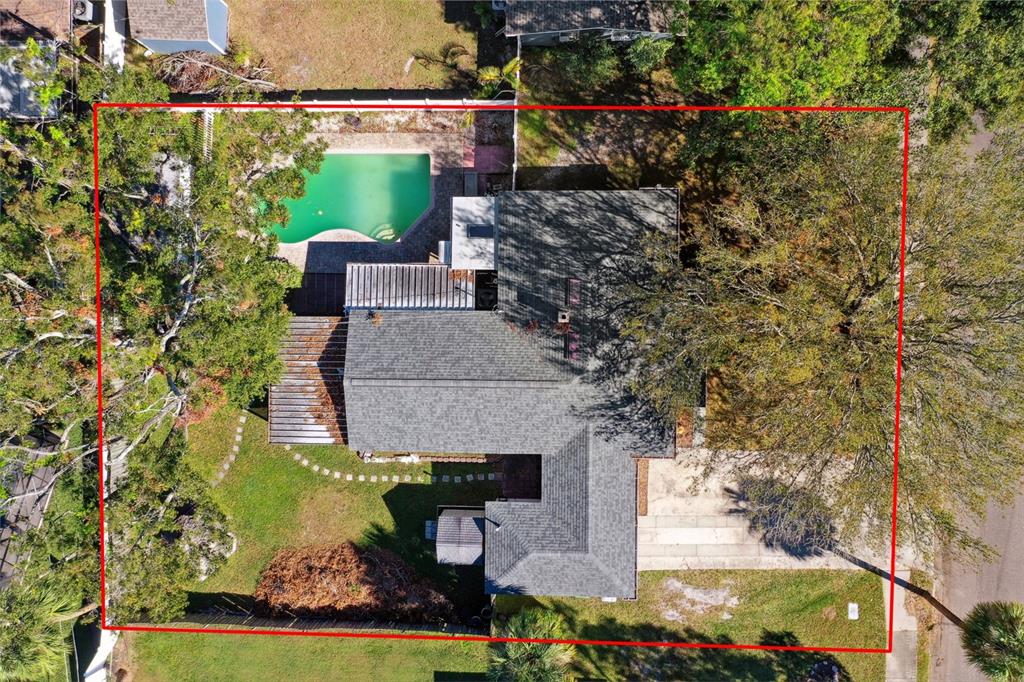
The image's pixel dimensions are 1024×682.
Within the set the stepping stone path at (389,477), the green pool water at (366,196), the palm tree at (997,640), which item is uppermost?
the green pool water at (366,196)

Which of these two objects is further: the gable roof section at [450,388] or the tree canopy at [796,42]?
the gable roof section at [450,388]

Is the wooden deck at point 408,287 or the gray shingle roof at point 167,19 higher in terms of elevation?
the gray shingle roof at point 167,19

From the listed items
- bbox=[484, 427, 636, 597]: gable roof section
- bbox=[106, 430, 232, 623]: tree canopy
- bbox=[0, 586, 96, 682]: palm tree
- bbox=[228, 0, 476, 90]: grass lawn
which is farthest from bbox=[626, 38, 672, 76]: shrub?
bbox=[0, 586, 96, 682]: palm tree

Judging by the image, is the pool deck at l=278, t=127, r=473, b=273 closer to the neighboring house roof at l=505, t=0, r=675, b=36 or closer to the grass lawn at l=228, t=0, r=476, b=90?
the grass lawn at l=228, t=0, r=476, b=90

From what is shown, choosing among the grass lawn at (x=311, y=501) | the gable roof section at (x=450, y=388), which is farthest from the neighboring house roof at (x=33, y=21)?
the gable roof section at (x=450, y=388)

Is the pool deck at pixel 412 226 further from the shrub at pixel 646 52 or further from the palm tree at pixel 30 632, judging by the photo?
the palm tree at pixel 30 632

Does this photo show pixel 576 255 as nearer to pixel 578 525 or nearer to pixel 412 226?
pixel 412 226

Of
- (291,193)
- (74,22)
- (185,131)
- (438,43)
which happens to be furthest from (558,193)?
(74,22)
